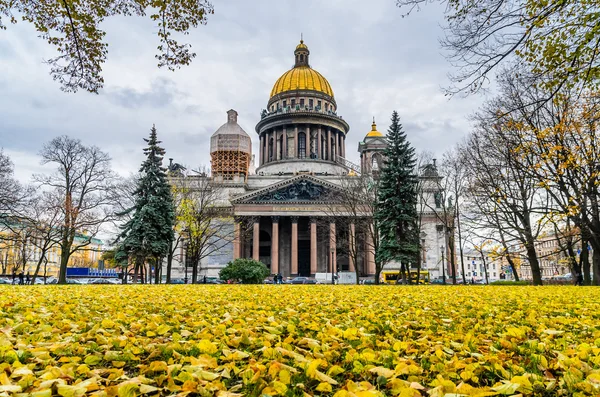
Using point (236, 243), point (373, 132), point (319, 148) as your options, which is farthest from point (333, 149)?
point (236, 243)

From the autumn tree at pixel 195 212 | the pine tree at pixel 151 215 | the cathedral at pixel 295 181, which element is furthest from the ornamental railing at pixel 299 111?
the pine tree at pixel 151 215

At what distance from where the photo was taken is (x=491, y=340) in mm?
4285

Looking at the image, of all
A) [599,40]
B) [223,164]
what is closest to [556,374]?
[599,40]

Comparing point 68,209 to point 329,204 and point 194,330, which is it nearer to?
point 329,204

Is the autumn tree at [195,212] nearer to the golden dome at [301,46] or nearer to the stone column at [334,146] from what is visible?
the stone column at [334,146]

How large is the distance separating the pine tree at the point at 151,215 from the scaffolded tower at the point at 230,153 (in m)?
26.0

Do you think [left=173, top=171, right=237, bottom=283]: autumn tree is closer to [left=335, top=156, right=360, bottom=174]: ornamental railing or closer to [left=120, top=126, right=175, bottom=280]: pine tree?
[left=120, top=126, right=175, bottom=280]: pine tree

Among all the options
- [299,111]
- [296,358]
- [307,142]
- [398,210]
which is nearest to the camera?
[296,358]

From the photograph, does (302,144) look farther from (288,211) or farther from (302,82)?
(288,211)

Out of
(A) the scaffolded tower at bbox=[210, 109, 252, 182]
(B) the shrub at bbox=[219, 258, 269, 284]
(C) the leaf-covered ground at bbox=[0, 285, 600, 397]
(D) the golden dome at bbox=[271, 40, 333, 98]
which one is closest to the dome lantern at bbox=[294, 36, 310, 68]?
(D) the golden dome at bbox=[271, 40, 333, 98]

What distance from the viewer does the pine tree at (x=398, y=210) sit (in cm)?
3050

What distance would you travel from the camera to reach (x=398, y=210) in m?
30.7

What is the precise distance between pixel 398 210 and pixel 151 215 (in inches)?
687

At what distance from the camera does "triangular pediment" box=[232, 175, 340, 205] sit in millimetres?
52219
